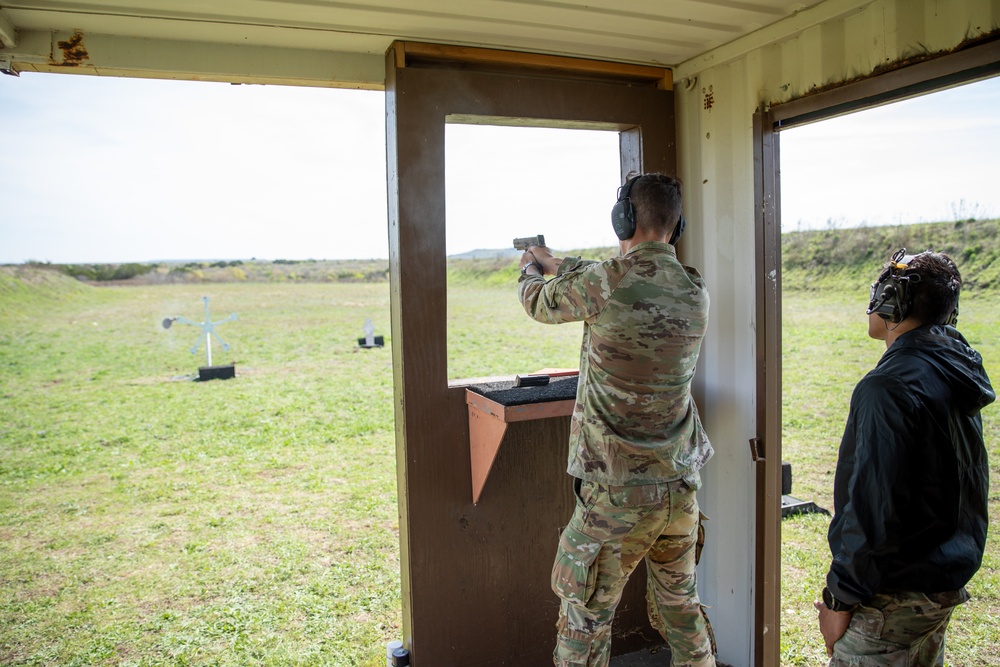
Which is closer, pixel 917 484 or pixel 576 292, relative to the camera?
pixel 917 484

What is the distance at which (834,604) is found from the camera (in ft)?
5.66

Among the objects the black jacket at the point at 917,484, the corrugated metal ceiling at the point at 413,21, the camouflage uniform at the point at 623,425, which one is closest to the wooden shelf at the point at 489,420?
the camouflage uniform at the point at 623,425

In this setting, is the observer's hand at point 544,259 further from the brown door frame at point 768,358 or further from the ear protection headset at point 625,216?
the brown door frame at point 768,358

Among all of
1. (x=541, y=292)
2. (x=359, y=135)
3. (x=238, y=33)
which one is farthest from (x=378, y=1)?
(x=359, y=135)

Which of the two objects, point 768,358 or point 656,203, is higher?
point 656,203

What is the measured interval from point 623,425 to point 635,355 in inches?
9.7

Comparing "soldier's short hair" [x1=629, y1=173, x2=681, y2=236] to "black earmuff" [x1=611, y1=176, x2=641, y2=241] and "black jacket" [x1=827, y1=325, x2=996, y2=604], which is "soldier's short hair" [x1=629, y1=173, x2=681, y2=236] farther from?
"black jacket" [x1=827, y1=325, x2=996, y2=604]

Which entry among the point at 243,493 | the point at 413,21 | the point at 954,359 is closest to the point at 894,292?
the point at 954,359

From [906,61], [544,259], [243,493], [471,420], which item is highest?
[906,61]

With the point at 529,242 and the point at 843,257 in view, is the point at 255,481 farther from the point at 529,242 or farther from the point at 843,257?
the point at 843,257

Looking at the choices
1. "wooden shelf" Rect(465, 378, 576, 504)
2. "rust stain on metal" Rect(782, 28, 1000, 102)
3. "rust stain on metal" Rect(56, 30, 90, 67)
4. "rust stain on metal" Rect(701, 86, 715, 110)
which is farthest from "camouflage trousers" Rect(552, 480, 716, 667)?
"rust stain on metal" Rect(56, 30, 90, 67)

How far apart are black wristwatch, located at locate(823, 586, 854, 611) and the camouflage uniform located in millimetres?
612

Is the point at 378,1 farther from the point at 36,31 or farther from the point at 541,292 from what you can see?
the point at 36,31

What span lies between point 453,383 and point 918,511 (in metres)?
1.86
